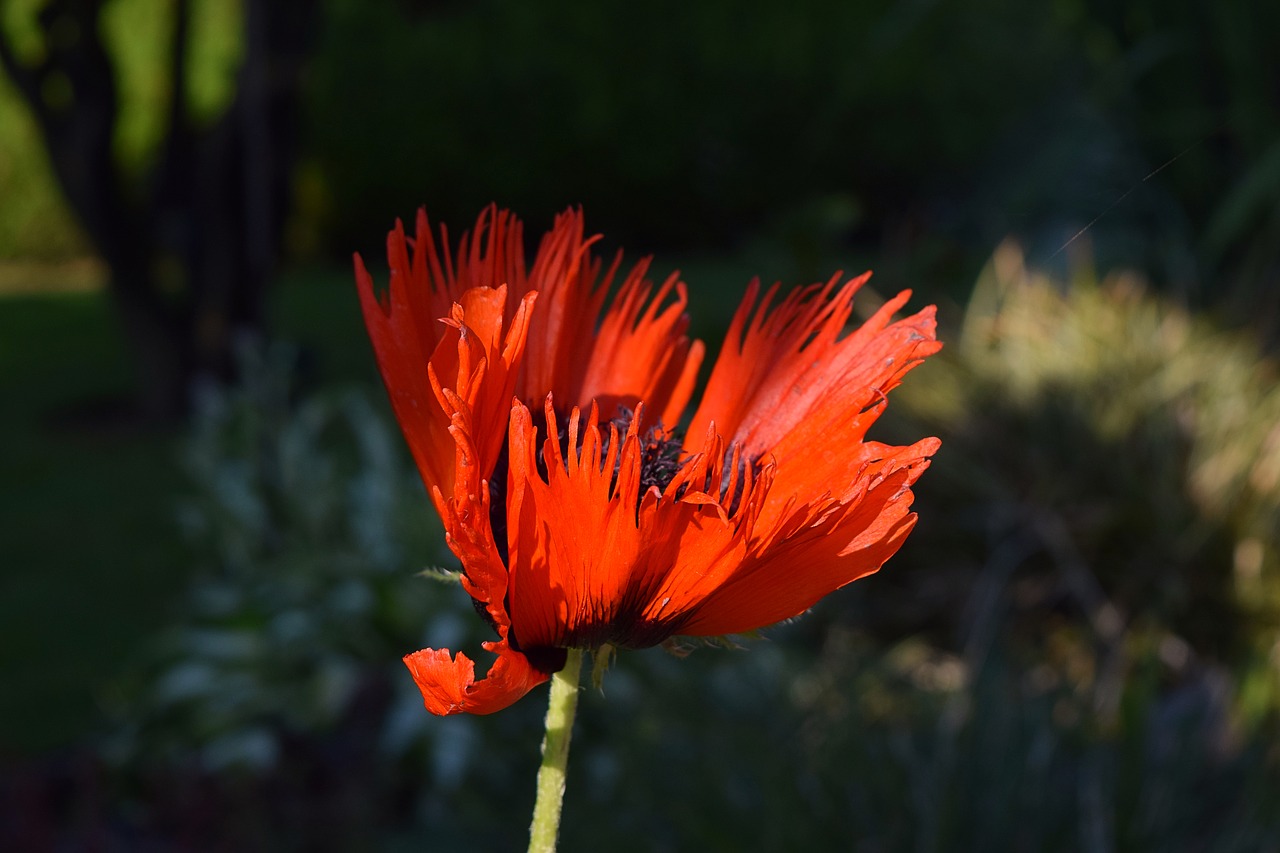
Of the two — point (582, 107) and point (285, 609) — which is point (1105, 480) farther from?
point (582, 107)

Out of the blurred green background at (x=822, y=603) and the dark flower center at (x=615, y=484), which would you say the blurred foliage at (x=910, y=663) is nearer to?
the blurred green background at (x=822, y=603)

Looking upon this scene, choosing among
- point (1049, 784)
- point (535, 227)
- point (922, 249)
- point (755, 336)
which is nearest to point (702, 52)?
point (535, 227)

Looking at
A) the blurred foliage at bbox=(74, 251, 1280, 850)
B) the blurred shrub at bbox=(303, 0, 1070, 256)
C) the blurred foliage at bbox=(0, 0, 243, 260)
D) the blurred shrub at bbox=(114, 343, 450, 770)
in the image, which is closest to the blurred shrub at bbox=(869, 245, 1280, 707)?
the blurred foliage at bbox=(74, 251, 1280, 850)

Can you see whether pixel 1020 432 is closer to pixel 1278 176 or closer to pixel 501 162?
pixel 1278 176

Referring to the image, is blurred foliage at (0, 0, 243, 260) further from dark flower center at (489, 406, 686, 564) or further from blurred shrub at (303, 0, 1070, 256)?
dark flower center at (489, 406, 686, 564)

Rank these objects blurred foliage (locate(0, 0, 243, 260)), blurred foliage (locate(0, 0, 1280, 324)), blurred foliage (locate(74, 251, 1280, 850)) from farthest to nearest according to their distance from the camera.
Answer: blurred foliage (locate(0, 0, 1280, 324)) → blurred foliage (locate(0, 0, 243, 260)) → blurred foliage (locate(74, 251, 1280, 850))

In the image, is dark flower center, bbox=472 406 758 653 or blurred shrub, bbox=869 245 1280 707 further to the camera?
blurred shrub, bbox=869 245 1280 707

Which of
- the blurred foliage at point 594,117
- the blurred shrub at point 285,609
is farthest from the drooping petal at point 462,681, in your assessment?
the blurred foliage at point 594,117
